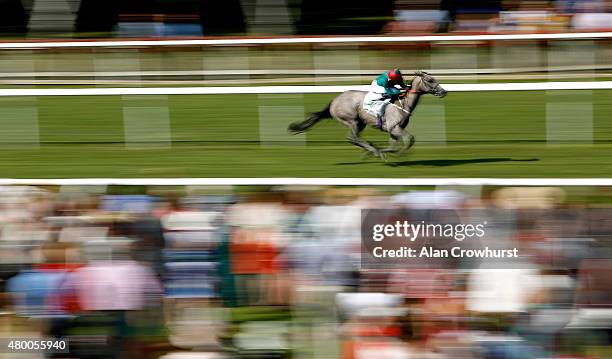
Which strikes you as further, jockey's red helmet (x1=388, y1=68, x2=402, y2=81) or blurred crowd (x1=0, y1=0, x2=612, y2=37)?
blurred crowd (x1=0, y1=0, x2=612, y2=37)

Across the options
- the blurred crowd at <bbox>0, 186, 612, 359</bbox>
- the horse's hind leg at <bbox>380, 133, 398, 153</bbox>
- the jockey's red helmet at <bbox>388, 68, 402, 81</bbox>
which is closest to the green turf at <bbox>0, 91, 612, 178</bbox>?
the horse's hind leg at <bbox>380, 133, 398, 153</bbox>

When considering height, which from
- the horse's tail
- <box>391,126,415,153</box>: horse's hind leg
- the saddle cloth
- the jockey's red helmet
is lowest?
<box>391,126,415,153</box>: horse's hind leg

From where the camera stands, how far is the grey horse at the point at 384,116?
410 inches

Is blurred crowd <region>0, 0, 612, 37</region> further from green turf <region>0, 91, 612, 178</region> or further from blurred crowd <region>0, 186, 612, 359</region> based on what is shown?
blurred crowd <region>0, 186, 612, 359</region>

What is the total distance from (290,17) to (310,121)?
6.06 m

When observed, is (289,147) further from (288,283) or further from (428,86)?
(288,283)

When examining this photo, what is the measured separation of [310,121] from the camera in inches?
425

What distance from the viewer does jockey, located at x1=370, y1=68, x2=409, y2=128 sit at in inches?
409

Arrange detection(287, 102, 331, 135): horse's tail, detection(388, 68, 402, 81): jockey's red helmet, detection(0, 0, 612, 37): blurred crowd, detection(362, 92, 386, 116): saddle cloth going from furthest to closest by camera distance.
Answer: detection(0, 0, 612, 37): blurred crowd, detection(287, 102, 331, 135): horse's tail, detection(362, 92, 386, 116): saddle cloth, detection(388, 68, 402, 81): jockey's red helmet

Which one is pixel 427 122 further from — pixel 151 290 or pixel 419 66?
pixel 151 290

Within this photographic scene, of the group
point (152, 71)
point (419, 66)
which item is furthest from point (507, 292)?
point (152, 71)

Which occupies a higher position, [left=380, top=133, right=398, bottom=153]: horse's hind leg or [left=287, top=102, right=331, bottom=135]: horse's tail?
[left=287, top=102, right=331, bottom=135]: horse's tail

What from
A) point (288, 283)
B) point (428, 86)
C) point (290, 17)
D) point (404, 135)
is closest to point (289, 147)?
point (404, 135)

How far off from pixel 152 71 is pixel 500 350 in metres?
9.68
